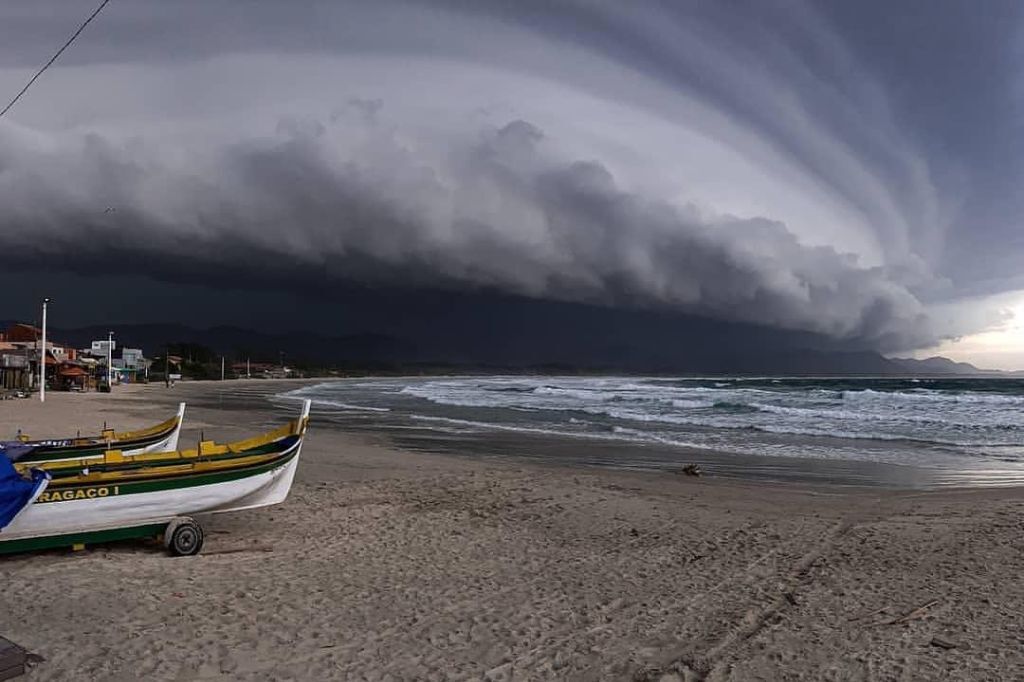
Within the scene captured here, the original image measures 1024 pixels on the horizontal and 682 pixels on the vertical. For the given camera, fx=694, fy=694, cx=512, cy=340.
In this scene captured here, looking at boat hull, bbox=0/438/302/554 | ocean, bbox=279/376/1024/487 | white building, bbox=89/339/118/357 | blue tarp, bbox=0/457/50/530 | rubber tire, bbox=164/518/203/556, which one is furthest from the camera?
white building, bbox=89/339/118/357

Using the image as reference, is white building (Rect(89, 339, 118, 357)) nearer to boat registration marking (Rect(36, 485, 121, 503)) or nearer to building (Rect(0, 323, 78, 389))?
building (Rect(0, 323, 78, 389))

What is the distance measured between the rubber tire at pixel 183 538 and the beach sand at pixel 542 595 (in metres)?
0.13

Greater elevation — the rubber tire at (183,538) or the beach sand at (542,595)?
the rubber tire at (183,538)

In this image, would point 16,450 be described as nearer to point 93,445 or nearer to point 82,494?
point 93,445

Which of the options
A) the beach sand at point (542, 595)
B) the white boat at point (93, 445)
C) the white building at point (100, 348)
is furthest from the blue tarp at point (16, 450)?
the white building at point (100, 348)

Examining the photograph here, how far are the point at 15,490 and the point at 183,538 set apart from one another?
1.57 meters

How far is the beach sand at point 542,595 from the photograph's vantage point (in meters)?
4.75

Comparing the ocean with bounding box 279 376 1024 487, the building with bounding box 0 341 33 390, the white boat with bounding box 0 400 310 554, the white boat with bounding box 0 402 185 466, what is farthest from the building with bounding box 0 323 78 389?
the white boat with bounding box 0 400 310 554

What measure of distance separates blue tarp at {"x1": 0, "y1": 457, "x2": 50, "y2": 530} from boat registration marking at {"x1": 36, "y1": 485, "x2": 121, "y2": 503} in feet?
0.49

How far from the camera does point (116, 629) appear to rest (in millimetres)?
5145

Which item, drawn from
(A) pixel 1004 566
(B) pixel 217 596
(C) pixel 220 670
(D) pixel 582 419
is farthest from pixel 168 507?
(D) pixel 582 419

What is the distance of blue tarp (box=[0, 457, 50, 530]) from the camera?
21.0 feet

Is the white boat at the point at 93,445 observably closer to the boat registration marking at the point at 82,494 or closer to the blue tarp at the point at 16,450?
the blue tarp at the point at 16,450

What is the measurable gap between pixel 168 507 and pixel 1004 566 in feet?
28.8
